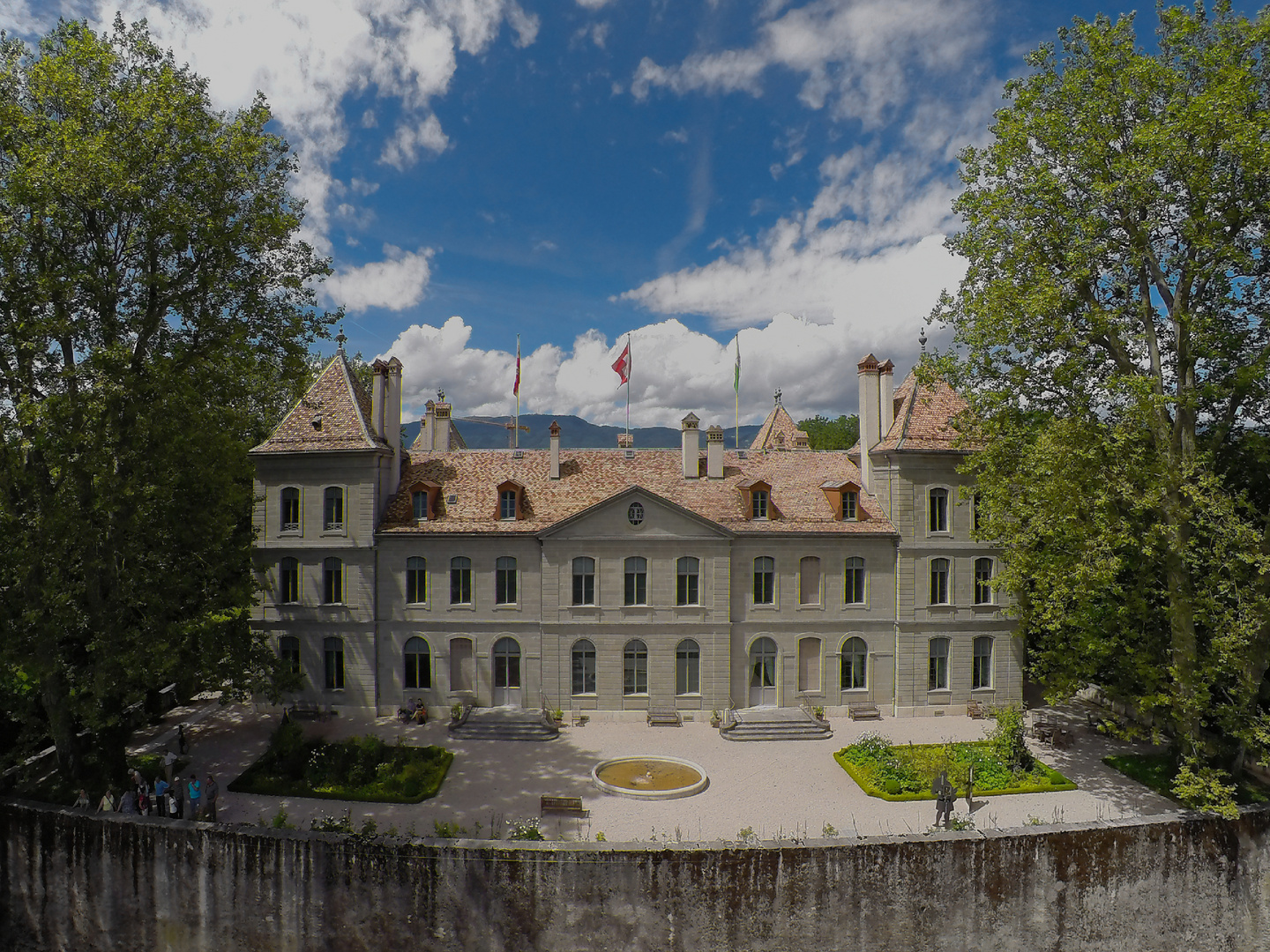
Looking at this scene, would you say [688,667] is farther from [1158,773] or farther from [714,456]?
[1158,773]

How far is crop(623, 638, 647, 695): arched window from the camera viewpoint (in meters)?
32.7

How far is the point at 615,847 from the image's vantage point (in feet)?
60.5

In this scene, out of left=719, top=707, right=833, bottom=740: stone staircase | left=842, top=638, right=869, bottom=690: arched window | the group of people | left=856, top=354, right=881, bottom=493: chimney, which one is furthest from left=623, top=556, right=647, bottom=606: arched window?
the group of people

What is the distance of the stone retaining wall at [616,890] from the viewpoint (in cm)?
1838

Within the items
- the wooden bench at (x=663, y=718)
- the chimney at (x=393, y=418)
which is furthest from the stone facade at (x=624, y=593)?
the chimney at (x=393, y=418)

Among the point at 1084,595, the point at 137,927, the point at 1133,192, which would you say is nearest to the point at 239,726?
the point at 137,927

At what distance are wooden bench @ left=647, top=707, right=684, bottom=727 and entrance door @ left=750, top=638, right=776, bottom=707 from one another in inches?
146

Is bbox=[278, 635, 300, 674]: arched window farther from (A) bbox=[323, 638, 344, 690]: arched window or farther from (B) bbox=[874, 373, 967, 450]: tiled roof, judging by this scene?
(B) bbox=[874, 373, 967, 450]: tiled roof

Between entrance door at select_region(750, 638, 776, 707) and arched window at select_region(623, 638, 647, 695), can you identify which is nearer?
arched window at select_region(623, 638, 647, 695)

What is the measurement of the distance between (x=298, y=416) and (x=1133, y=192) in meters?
35.0

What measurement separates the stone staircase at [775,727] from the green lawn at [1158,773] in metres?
11.1

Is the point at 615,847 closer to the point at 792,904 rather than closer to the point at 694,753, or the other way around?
the point at 792,904

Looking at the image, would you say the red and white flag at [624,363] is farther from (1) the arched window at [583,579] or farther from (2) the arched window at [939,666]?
(2) the arched window at [939,666]

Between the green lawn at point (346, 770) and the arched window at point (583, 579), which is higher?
the arched window at point (583, 579)
